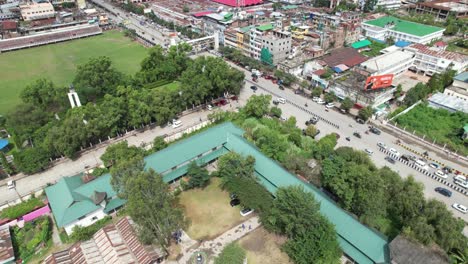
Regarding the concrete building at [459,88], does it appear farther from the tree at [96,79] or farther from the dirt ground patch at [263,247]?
the tree at [96,79]

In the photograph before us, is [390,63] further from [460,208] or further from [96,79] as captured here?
[96,79]

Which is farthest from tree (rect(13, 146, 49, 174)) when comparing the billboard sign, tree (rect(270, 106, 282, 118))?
the billboard sign

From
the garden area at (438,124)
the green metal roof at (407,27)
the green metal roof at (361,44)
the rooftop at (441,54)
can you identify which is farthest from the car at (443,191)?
the green metal roof at (407,27)

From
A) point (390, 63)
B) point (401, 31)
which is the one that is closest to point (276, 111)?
point (390, 63)

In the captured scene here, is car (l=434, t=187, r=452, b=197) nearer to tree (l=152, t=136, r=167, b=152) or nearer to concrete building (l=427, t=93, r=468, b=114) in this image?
concrete building (l=427, t=93, r=468, b=114)

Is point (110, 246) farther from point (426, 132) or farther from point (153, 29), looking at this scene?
point (153, 29)

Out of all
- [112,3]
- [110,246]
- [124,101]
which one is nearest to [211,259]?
[110,246]
